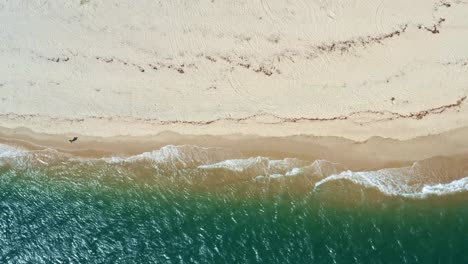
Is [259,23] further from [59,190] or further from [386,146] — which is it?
[59,190]

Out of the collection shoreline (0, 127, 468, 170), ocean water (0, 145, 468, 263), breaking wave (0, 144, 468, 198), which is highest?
shoreline (0, 127, 468, 170)

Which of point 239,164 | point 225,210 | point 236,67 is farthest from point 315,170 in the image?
point 236,67

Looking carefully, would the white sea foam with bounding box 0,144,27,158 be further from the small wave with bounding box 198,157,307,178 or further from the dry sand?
the small wave with bounding box 198,157,307,178

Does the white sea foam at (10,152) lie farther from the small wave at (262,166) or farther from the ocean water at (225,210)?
the small wave at (262,166)

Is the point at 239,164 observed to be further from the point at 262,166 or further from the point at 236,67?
the point at 236,67

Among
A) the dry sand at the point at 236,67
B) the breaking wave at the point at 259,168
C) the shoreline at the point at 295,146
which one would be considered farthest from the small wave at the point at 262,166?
the dry sand at the point at 236,67

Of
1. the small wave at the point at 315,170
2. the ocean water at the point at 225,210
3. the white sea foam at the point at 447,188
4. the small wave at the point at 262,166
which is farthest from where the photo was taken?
the small wave at the point at 262,166

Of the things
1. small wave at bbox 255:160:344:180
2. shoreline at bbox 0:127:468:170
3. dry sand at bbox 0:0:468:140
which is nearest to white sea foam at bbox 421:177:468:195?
shoreline at bbox 0:127:468:170
